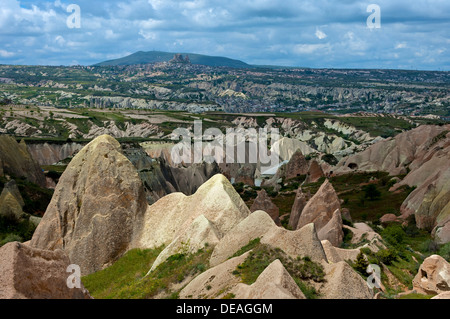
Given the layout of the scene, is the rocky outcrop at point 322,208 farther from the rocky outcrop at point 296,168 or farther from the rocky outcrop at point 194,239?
the rocky outcrop at point 296,168

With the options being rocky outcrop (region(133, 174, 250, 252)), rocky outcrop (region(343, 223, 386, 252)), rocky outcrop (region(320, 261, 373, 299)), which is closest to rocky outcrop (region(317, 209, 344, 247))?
rocky outcrop (region(343, 223, 386, 252))

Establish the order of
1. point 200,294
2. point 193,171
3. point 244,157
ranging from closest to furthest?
point 200,294
point 193,171
point 244,157

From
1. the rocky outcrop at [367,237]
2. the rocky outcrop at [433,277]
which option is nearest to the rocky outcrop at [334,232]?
the rocky outcrop at [367,237]

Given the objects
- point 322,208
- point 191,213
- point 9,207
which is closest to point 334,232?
point 322,208

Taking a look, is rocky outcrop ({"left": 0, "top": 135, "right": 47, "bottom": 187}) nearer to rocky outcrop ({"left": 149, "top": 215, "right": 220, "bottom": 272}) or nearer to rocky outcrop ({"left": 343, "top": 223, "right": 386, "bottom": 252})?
rocky outcrop ({"left": 343, "top": 223, "right": 386, "bottom": 252})
